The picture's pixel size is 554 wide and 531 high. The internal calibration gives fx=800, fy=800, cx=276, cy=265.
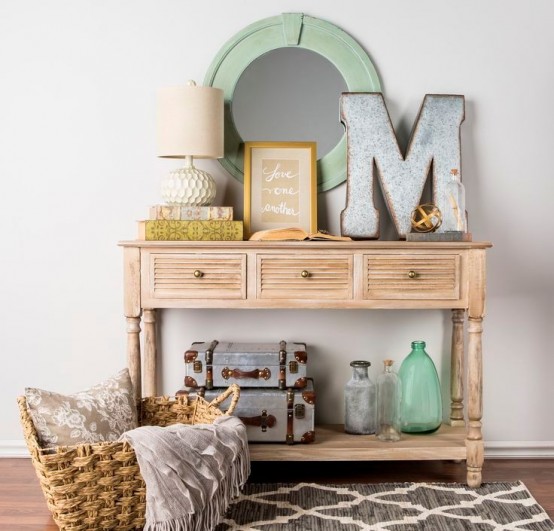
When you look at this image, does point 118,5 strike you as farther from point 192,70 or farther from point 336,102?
point 336,102

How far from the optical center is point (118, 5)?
3.06m

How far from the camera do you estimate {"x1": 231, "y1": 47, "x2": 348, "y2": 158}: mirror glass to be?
3049 mm

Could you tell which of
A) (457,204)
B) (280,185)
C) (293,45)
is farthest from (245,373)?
(293,45)

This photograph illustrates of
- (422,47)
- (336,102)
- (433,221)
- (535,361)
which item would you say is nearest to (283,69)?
(336,102)

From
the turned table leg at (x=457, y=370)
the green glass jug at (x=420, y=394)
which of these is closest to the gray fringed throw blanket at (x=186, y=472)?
the green glass jug at (x=420, y=394)

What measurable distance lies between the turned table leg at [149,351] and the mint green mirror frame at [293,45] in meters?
0.79

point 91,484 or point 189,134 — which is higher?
point 189,134

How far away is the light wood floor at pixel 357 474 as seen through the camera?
268 cm

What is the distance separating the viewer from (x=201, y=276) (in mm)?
2664

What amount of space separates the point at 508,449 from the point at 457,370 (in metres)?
0.41

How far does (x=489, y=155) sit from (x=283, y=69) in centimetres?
86

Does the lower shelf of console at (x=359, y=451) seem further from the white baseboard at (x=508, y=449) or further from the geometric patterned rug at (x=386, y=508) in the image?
the white baseboard at (x=508, y=449)

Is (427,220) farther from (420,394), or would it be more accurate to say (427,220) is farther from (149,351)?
(149,351)

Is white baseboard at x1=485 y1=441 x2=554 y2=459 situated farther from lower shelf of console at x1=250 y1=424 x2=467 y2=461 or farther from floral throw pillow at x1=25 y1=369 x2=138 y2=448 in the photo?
floral throw pillow at x1=25 y1=369 x2=138 y2=448
